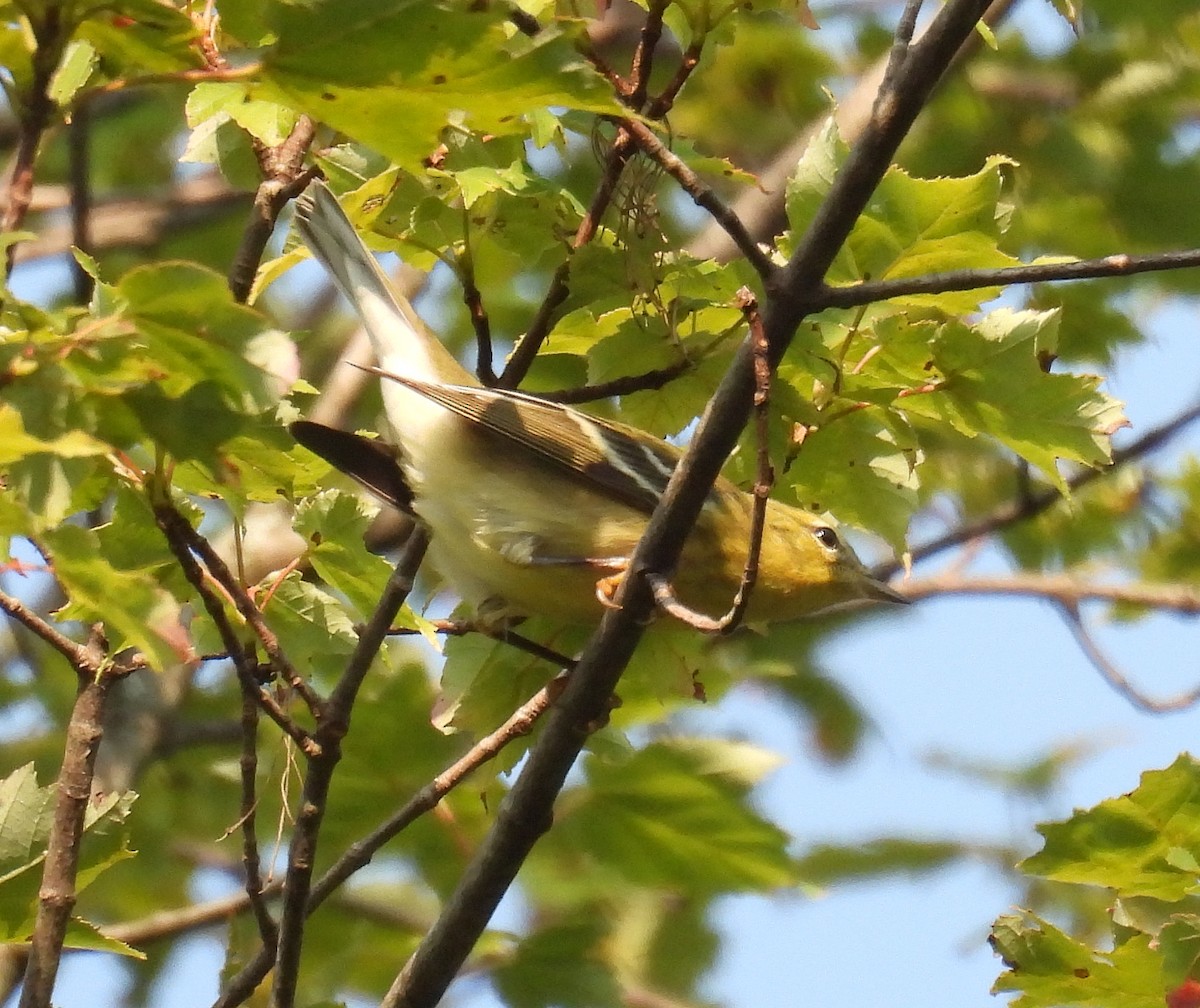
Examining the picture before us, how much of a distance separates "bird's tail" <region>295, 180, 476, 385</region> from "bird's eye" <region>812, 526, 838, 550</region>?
1067 millimetres

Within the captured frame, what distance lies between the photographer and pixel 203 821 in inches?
243

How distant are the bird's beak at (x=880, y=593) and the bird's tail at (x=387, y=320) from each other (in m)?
1.28

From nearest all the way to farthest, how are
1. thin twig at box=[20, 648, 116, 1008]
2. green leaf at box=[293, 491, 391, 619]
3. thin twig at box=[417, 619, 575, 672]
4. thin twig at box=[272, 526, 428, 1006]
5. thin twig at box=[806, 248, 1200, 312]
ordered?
1. thin twig at box=[806, 248, 1200, 312]
2. thin twig at box=[20, 648, 116, 1008]
3. thin twig at box=[272, 526, 428, 1006]
4. green leaf at box=[293, 491, 391, 619]
5. thin twig at box=[417, 619, 575, 672]

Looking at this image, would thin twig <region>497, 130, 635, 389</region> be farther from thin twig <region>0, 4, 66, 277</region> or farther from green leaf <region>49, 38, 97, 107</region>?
thin twig <region>0, 4, 66, 277</region>

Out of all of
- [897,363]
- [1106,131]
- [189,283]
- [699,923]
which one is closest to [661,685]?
[897,363]

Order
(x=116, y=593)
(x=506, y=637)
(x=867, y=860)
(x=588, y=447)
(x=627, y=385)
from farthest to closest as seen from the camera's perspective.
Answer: (x=867, y=860) → (x=588, y=447) → (x=506, y=637) → (x=627, y=385) → (x=116, y=593)

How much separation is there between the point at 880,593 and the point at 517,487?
1164mm

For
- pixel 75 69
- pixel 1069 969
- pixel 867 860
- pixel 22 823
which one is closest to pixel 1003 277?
pixel 1069 969

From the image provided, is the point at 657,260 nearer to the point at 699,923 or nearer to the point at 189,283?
the point at 189,283

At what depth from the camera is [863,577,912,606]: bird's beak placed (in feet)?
14.2

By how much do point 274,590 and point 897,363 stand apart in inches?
47.5

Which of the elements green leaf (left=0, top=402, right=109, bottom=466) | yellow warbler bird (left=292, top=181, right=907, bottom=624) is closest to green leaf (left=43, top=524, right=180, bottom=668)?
green leaf (left=0, top=402, right=109, bottom=466)

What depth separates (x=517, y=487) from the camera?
389cm

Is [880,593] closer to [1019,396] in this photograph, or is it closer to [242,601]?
[1019,396]
